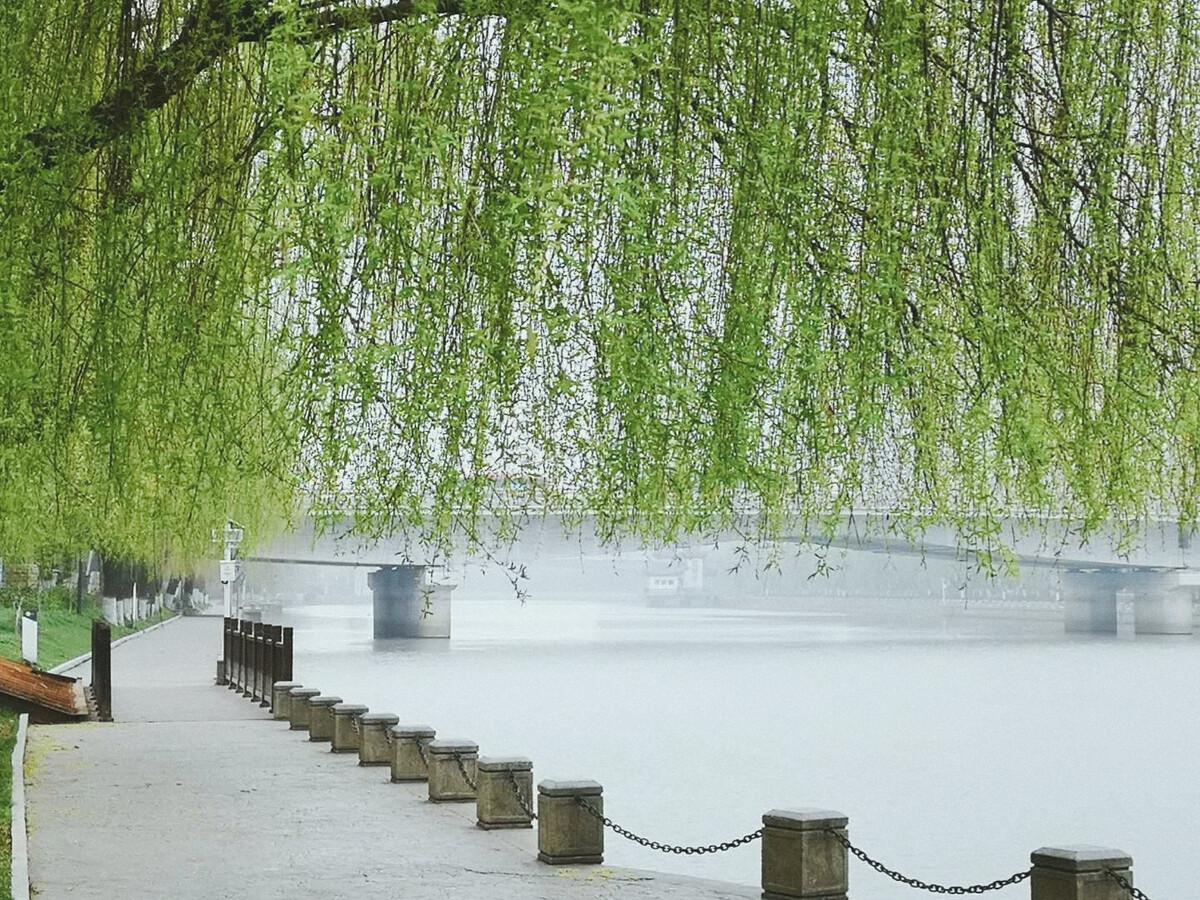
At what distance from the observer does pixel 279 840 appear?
551 inches

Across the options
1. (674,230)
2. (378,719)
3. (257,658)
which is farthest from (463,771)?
(257,658)

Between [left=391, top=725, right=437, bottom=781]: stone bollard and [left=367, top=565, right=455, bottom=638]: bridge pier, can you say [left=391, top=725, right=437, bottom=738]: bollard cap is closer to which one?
[left=391, top=725, right=437, bottom=781]: stone bollard

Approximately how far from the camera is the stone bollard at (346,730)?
20.9 m

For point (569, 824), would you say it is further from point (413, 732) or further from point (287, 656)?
point (287, 656)

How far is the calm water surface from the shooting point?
23.2 m

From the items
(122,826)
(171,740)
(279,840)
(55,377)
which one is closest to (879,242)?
(55,377)

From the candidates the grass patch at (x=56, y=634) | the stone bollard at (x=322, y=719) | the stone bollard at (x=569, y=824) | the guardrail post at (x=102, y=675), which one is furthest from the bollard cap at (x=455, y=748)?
the grass patch at (x=56, y=634)

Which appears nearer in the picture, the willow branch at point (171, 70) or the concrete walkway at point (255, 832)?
the willow branch at point (171, 70)

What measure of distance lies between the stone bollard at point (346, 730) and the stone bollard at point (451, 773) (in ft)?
15.6

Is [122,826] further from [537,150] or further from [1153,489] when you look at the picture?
[537,150]

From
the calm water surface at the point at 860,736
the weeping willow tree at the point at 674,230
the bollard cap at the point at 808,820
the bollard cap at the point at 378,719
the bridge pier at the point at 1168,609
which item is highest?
the weeping willow tree at the point at 674,230

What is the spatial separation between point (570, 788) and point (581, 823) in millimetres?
317

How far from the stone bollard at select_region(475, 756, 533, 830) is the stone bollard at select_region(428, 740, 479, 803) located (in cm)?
170

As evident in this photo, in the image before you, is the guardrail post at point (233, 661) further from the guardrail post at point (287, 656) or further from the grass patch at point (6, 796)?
the grass patch at point (6, 796)
